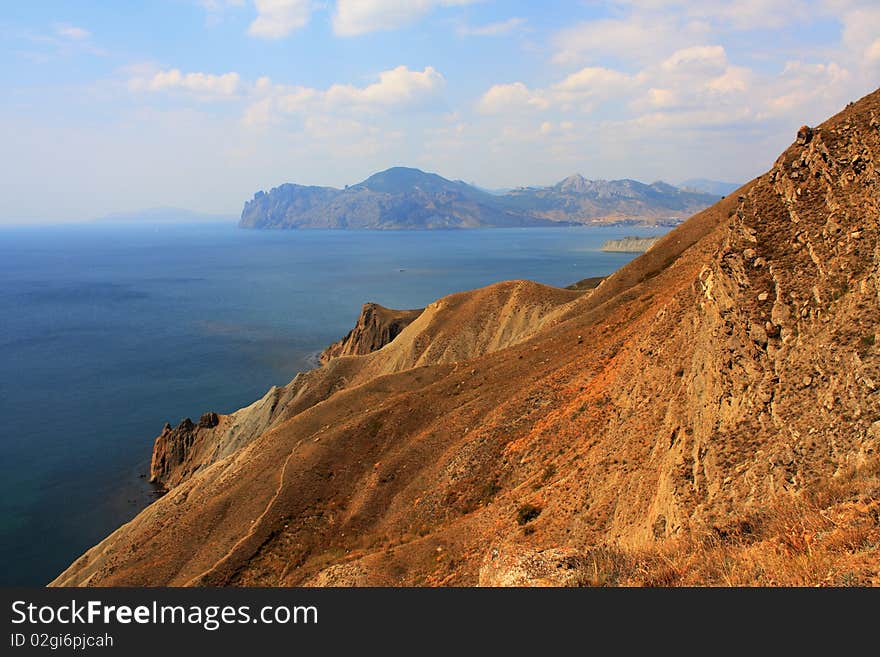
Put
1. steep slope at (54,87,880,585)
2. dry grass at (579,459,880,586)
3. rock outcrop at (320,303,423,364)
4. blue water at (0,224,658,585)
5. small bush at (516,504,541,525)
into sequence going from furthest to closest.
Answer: rock outcrop at (320,303,423,364) → blue water at (0,224,658,585) → small bush at (516,504,541,525) → steep slope at (54,87,880,585) → dry grass at (579,459,880,586)

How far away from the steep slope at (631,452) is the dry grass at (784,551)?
5 centimetres

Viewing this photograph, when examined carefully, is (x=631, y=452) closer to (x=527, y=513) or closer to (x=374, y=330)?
(x=527, y=513)

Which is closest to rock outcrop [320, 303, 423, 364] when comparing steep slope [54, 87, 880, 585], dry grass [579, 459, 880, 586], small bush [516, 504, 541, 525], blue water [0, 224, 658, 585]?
blue water [0, 224, 658, 585]

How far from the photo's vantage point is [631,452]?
65.4 ft

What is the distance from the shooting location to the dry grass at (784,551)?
8625 millimetres

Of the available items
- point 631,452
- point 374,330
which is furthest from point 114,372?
point 631,452

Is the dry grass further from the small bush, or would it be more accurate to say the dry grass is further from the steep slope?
the small bush

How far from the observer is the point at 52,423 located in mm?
72125

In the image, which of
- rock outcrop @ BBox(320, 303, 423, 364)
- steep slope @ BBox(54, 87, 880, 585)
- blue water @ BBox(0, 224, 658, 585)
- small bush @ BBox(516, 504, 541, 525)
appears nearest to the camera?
steep slope @ BBox(54, 87, 880, 585)

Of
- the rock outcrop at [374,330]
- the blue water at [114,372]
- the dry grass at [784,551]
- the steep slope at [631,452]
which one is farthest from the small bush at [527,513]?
the rock outcrop at [374,330]

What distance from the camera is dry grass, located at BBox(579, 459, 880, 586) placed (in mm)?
8625

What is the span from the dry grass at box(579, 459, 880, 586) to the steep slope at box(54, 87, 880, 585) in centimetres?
5

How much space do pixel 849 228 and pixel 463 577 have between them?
1732 cm

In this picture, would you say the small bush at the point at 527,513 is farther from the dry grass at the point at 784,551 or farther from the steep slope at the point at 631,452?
the dry grass at the point at 784,551
